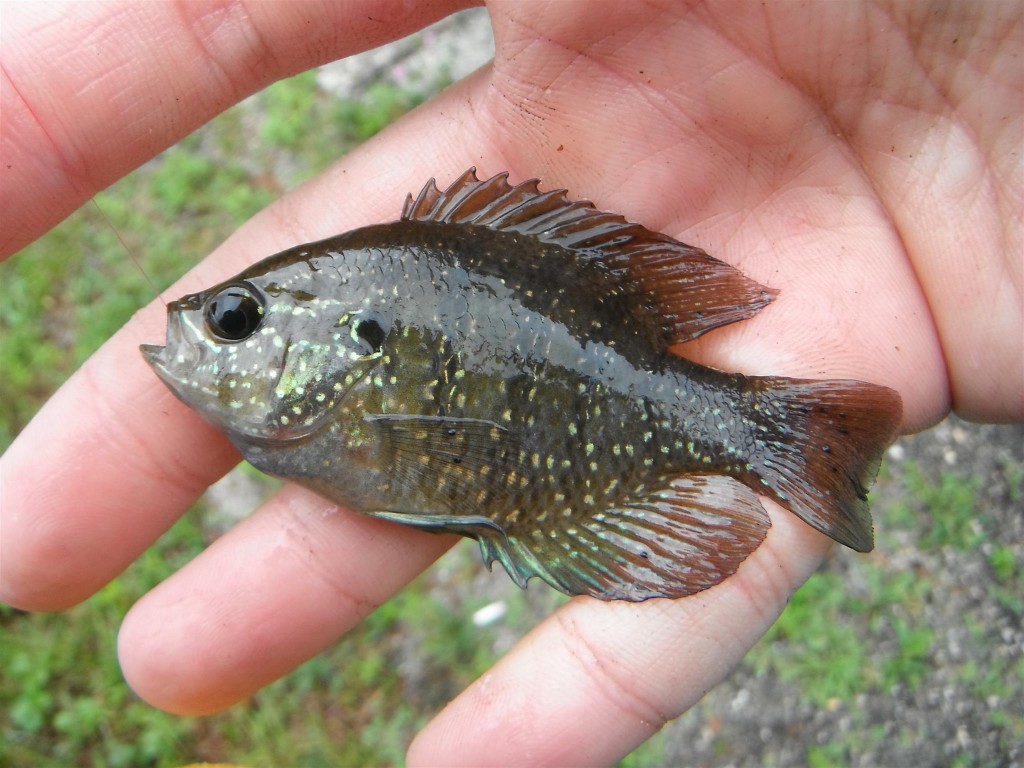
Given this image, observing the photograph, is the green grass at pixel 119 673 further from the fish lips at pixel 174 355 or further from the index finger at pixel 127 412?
the fish lips at pixel 174 355

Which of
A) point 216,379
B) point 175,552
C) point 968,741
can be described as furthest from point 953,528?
point 175,552

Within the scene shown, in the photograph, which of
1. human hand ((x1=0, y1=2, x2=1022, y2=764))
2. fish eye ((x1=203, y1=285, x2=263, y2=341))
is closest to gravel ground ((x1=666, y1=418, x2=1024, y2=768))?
human hand ((x1=0, y1=2, x2=1022, y2=764))

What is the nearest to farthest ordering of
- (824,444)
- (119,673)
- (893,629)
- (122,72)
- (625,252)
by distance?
(122,72) < (824,444) < (625,252) < (893,629) < (119,673)

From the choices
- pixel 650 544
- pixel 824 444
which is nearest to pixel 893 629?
pixel 824 444

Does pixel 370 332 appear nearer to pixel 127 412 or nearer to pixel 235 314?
pixel 235 314

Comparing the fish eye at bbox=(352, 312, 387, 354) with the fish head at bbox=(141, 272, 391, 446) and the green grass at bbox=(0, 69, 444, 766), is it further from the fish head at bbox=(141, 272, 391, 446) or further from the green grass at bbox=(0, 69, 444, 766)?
the green grass at bbox=(0, 69, 444, 766)
